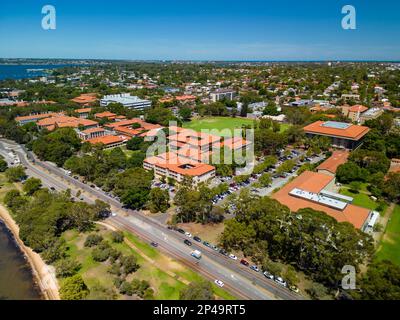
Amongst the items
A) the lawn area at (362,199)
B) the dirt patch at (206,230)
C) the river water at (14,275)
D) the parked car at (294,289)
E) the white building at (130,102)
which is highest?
the white building at (130,102)

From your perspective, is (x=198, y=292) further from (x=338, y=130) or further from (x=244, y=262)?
(x=338, y=130)

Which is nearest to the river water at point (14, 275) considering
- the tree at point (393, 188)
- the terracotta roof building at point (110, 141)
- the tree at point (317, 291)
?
the tree at point (317, 291)

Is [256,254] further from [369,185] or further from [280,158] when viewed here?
[280,158]

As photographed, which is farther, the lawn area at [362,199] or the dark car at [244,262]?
the lawn area at [362,199]

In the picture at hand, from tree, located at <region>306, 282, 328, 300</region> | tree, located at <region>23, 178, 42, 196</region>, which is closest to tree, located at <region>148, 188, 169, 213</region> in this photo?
tree, located at <region>23, 178, 42, 196</region>

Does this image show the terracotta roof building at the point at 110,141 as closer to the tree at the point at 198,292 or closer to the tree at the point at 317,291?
the tree at the point at 198,292

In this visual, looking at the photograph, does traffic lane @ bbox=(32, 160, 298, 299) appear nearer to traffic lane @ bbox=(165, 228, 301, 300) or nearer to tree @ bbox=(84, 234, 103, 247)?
traffic lane @ bbox=(165, 228, 301, 300)

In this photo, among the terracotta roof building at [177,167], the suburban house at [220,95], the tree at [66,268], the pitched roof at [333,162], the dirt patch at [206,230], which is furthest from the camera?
the suburban house at [220,95]
